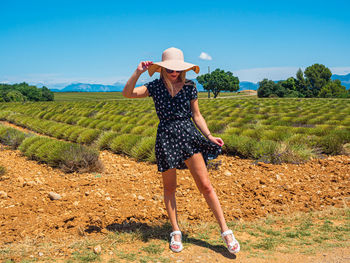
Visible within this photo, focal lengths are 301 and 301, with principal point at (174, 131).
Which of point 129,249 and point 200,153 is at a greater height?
point 200,153

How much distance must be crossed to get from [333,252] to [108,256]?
1.85 m

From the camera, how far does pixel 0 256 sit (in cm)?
246

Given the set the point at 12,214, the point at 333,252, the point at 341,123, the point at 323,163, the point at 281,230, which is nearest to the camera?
the point at 333,252

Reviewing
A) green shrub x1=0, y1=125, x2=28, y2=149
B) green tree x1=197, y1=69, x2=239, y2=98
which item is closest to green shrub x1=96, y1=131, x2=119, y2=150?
green shrub x1=0, y1=125, x2=28, y2=149

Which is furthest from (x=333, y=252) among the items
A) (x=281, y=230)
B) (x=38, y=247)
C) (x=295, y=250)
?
(x=38, y=247)

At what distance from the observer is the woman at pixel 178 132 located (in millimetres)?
2480

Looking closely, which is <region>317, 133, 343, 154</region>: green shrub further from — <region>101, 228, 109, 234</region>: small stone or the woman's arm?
the woman's arm

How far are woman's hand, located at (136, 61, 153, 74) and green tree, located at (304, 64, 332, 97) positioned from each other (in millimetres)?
76681

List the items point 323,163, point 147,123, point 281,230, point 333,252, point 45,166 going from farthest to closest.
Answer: point 147,123
point 45,166
point 323,163
point 281,230
point 333,252

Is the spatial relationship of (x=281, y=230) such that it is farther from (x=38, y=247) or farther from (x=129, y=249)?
(x=38, y=247)

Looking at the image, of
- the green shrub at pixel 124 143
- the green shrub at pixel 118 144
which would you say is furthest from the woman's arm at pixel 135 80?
the green shrub at pixel 118 144

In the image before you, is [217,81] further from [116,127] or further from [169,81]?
[169,81]

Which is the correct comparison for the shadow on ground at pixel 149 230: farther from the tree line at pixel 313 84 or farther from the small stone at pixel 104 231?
the tree line at pixel 313 84

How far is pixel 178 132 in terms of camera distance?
2.51 m
